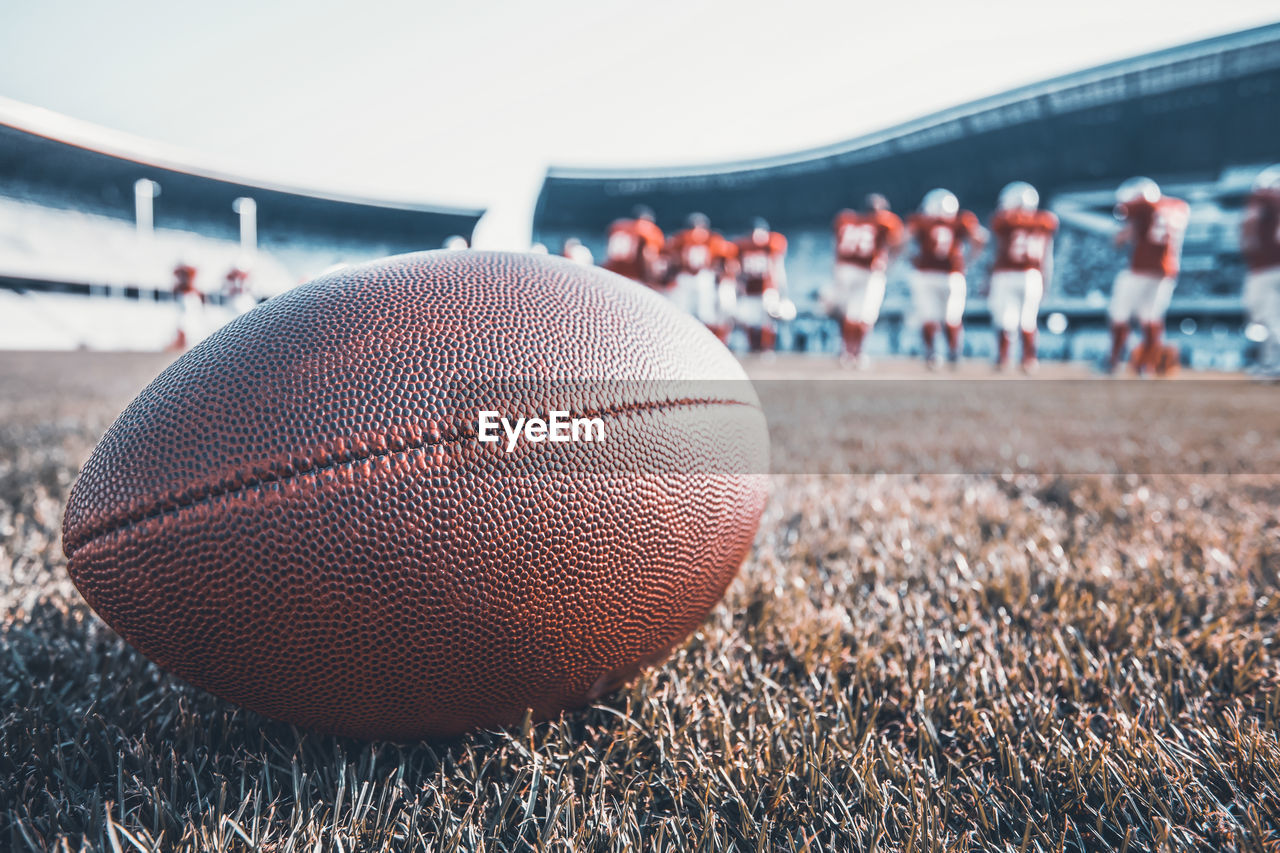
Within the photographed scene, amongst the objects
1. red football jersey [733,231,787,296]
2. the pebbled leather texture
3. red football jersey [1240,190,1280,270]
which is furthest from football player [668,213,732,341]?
the pebbled leather texture

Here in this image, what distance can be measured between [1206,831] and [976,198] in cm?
2133

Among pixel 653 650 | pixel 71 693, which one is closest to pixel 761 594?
pixel 653 650

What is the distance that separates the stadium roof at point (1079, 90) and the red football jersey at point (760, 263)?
7153 millimetres

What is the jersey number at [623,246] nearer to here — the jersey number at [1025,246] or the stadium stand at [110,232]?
the jersey number at [1025,246]

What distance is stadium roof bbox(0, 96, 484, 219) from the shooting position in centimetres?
1891

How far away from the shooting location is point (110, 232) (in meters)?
22.3

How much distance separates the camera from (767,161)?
20.4 meters

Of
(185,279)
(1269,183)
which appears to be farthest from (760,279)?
A: (185,279)

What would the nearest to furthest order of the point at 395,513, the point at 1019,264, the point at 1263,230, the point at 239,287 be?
the point at 395,513
the point at 1263,230
the point at 1019,264
the point at 239,287

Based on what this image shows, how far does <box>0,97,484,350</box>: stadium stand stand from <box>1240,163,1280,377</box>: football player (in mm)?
21255

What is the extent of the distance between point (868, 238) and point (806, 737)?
29.3 ft

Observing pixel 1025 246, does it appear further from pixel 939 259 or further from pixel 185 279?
pixel 185 279

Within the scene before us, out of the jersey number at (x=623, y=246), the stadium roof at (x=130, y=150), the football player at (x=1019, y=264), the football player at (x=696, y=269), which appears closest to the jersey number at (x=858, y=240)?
the football player at (x=1019, y=264)

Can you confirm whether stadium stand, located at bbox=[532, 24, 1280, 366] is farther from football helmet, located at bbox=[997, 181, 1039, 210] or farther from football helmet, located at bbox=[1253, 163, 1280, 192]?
football helmet, located at bbox=[997, 181, 1039, 210]
